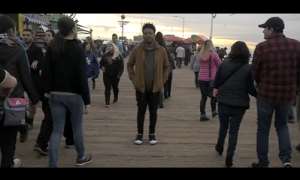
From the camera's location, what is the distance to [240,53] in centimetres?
452

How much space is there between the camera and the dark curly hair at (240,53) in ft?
14.9

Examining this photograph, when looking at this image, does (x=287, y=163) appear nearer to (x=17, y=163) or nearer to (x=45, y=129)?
(x=45, y=129)

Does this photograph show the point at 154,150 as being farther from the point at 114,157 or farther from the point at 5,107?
the point at 5,107

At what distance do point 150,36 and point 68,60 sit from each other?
1619 mm

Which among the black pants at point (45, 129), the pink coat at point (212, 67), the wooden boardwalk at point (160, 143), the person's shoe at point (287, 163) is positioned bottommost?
the wooden boardwalk at point (160, 143)

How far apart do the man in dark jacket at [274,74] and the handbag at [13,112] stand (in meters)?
2.99

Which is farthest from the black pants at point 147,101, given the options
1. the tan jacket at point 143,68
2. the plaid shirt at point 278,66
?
the plaid shirt at point 278,66

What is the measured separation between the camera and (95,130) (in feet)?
21.0

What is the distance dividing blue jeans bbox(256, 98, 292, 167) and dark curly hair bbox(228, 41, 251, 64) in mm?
629

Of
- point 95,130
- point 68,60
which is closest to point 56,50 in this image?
point 68,60

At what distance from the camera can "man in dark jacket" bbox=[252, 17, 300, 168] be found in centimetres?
407

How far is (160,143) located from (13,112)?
105 inches

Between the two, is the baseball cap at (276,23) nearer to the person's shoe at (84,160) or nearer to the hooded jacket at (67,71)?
the hooded jacket at (67,71)

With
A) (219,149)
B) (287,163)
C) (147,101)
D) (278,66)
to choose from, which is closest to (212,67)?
(147,101)
